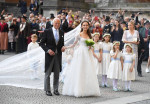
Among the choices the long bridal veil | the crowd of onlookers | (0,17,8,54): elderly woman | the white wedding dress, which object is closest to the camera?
the white wedding dress

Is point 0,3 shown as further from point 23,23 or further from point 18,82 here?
point 18,82

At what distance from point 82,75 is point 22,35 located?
11743 mm

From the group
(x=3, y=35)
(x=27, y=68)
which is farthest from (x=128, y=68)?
(x=3, y=35)

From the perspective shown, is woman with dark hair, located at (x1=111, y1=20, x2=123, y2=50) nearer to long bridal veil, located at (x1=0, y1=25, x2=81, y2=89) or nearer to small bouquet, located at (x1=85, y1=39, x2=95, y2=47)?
long bridal veil, located at (x1=0, y1=25, x2=81, y2=89)

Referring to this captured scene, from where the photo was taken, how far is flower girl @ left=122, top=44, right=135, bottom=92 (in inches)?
464

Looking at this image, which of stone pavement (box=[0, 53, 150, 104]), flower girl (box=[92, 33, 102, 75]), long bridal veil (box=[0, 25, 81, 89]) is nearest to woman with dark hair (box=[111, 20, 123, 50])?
flower girl (box=[92, 33, 102, 75])

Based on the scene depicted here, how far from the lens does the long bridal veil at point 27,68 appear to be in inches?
460

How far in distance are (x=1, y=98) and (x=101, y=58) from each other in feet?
12.6

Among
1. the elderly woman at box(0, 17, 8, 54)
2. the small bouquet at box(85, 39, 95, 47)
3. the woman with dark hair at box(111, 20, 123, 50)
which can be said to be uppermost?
the small bouquet at box(85, 39, 95, 47)

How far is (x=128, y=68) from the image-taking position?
476 inches

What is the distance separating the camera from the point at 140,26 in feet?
64.7

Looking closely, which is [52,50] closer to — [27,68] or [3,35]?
[27,68]

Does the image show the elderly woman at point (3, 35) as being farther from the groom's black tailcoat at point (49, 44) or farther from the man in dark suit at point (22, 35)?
the groom's black tailcoat at point (49, 44)

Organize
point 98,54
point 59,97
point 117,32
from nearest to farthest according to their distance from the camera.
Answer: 1. point 59,97
2. point 98,54
3. point 117,32
